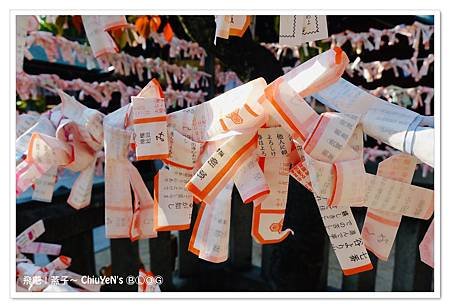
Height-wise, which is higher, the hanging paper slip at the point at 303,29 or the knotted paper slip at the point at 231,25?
the knotted paper slip at the point at 231,25

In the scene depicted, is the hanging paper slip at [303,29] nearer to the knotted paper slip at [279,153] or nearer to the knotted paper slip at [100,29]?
the knotted paper slip at [279,153]

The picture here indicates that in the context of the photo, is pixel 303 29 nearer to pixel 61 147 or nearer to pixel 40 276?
pixel 61 147

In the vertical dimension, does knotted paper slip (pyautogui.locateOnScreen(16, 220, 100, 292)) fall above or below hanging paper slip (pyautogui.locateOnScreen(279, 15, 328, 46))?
below

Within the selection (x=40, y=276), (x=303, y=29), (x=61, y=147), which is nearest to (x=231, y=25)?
(x=303, y=29)

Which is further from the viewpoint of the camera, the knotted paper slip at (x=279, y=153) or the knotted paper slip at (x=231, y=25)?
the knotted paper slip at (x=231, y=25)

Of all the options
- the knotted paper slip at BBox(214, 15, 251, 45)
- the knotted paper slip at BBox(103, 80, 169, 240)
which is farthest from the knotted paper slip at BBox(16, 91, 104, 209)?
the knotted paper slip at BBox(214, 15, 251, 45)

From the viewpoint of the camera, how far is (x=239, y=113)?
0.85 feet

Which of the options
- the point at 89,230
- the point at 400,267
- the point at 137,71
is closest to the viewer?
the point at 89,230

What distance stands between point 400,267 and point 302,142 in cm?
94

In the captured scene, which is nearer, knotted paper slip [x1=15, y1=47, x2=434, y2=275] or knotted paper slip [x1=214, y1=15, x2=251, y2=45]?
knotted paper slip [x1=15, y1=47, x2=434, y2=275]

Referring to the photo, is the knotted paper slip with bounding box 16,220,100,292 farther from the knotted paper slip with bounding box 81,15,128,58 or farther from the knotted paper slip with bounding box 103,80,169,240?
the knotted paper slip with bounding box 81,15,128,58

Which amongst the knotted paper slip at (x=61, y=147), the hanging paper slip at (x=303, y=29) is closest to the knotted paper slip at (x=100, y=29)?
the knotted paper slip at (x=61, y=147)
